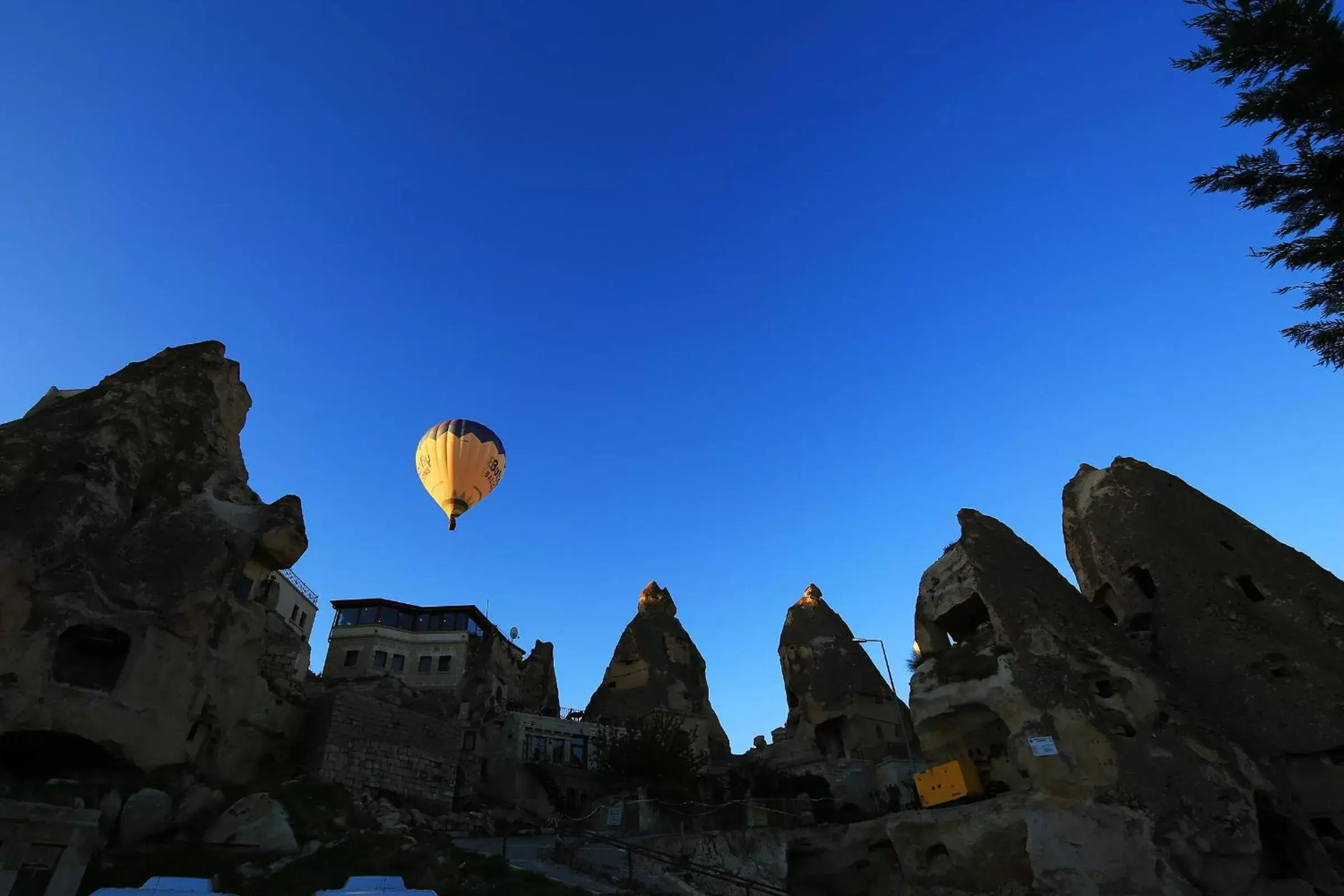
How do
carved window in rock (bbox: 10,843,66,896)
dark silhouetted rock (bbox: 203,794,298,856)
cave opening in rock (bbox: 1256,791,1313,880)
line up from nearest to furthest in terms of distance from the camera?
1. carved window in rock (bbox: 10,843,66,896)
2. dark silhouetted rock (bbox: 203,794,298,856)
3. cave opening in rock (bbox: 1256,791,1313,880)

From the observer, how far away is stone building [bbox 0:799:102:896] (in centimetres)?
1260

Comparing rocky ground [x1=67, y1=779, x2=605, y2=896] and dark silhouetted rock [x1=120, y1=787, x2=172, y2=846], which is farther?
dark silhouetted rock [x1=120, y1=787, x2=172, y2=846]

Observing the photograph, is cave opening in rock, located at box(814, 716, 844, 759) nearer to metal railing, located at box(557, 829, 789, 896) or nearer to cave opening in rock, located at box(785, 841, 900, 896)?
cave opening in rock, located at box(785, 841, 900, 896)

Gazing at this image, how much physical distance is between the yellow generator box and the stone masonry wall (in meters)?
19.0

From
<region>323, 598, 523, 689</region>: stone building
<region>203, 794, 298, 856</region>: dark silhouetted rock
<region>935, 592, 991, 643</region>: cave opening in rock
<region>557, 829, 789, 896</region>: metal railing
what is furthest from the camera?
<region>323, 598, 523, 689</region>: stone building

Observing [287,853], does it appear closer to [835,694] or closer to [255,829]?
[255,829]

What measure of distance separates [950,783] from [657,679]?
2970 centimetres

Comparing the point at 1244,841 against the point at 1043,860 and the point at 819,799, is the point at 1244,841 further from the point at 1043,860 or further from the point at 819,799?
the point at 819,799

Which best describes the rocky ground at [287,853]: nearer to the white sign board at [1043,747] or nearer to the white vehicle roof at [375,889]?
the white vehicle roof at [375,889]

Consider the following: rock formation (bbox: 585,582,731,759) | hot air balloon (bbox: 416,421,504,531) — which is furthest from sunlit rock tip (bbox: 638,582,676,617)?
hot air balloon (bbox: 416,421,504,531)

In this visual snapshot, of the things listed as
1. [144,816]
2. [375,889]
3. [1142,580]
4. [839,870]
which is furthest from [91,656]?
[1142,580]

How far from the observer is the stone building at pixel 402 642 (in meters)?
47.7

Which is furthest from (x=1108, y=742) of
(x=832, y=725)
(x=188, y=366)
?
(x=188, y=366)

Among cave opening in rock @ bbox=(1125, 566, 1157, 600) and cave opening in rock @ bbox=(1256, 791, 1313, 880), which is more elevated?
cave opening in rock @ bbox=(1125, 566, 1157, 600)
